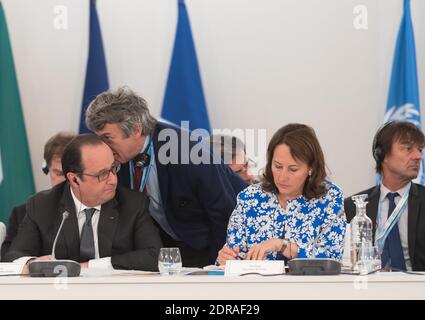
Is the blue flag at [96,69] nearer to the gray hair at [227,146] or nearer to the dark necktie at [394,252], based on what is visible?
the gray hair at [227,146]

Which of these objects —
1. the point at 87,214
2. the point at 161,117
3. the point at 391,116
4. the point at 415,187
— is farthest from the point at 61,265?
the point at 391,116

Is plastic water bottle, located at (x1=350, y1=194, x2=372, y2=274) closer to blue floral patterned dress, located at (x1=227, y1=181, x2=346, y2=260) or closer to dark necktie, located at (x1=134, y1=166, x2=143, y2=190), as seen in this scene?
blue floral patterned dress, located at (x1=227, y1=181, x2=346, y2=260)

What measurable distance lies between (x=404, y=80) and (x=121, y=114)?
2.38 m

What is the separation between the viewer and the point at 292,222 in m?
3.98

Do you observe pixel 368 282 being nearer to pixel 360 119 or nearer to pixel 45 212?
pixel 45 212

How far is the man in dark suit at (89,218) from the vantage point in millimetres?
4125

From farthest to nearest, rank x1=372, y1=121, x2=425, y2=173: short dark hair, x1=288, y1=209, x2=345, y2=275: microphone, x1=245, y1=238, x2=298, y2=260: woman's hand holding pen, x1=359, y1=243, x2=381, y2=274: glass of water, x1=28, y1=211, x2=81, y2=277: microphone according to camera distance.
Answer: x1=372, y1=121, x2=425, y2=173: short dark hair < x1=245, y1=238, x2=298, y2=260: woman's hand holding pen < x1=359, y1=243, x2=381, y2=274: glass of water < x1=28, y1=211, x2=81, y2=277: microphone < x1=288, y1=209, x2=345, y2=275: microphone

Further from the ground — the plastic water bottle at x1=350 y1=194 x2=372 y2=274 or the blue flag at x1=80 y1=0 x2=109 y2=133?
the blue flag at x1=80 y1=0 x2=109 y2=133

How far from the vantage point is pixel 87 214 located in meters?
4.24

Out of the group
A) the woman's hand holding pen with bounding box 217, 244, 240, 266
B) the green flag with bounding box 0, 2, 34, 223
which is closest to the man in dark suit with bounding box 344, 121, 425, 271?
the woman's hand holding pen with bounding box 217, 244, 240, 266

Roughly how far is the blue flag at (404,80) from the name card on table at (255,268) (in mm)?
2849

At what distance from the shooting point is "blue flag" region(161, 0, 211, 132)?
5.99 meters

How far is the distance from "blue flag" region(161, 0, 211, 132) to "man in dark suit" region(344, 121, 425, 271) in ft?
5.45
